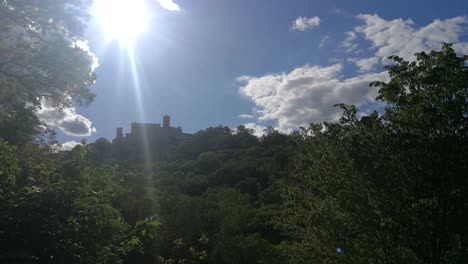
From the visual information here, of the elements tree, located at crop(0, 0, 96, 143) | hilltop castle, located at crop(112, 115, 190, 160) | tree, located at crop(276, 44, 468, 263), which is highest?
hilltop castle, located at crop(112, 115, 190, 160)

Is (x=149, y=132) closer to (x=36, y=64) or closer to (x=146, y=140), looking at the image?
(x=146, y=140)

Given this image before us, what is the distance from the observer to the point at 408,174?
29.7ft

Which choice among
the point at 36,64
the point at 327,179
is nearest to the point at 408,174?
the point at 327,179

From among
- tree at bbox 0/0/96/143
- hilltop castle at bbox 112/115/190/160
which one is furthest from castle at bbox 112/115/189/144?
tree at bbox 0/0/96/143

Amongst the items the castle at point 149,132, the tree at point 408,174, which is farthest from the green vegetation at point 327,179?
the castle at point 149,132

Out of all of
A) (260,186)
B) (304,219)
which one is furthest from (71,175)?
(260,186)

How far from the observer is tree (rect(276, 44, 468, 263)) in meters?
8.58

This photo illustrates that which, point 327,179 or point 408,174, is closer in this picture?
point 408,174

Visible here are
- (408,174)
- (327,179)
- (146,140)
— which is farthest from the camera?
(146,140)

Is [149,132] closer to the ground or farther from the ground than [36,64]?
farther from the ground

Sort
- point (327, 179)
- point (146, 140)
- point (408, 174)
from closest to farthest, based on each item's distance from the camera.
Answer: point (408, 174)
point (327, 179)
point (146, 140)

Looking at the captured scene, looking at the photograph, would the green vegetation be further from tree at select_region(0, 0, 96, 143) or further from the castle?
the castle

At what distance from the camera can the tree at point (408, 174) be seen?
8.58 m

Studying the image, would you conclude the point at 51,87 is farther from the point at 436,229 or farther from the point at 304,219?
the point at 436,229
